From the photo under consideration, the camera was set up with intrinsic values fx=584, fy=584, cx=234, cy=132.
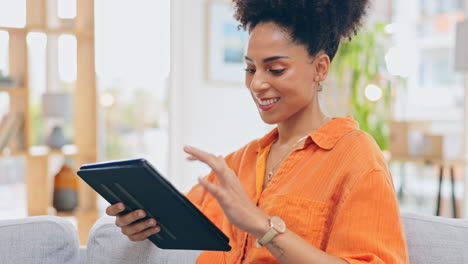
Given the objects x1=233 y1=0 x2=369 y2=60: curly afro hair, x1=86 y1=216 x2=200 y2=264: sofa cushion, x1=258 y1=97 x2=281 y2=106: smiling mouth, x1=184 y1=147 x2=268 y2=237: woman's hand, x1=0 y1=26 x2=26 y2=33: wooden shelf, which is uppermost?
x1=0 y1=26 x2=26 y2=33: wooden shelf

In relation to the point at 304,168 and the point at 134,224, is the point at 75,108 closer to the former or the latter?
the point at 134,224

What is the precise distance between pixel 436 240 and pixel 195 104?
317 centimetres

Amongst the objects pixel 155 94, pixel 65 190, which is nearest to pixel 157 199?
pixel 65 190

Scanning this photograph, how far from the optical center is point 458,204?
4805 millimetres

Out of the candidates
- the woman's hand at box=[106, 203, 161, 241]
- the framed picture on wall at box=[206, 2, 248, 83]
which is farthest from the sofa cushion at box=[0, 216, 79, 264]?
the framed picture on wall at box=[206, 2, 248, 83]

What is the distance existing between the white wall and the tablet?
118 inches

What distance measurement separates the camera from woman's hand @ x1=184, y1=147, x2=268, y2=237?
3.22 feet

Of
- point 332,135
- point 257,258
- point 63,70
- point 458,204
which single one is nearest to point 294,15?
point 332,135

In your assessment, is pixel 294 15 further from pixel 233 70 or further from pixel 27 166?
pixel 233 70

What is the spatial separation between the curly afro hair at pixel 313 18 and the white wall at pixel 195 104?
2.93m

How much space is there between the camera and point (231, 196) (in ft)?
3.27

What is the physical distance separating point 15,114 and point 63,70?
0.93 m

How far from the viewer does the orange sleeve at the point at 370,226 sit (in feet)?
3.57

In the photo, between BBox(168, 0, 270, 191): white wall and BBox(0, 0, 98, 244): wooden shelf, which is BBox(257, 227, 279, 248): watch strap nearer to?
BBox(0, 0, 98, 244): wooden shelf
